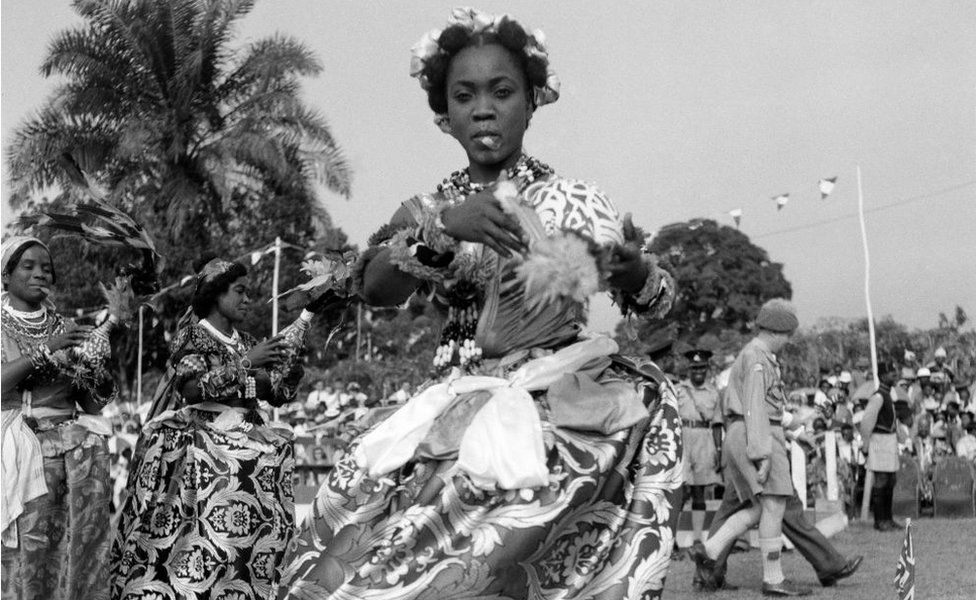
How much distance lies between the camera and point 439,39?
3.74 m

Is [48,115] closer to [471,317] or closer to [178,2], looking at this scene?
[178,2]

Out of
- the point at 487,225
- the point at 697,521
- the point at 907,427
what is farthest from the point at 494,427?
the point at 907,427

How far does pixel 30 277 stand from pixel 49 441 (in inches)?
35.8

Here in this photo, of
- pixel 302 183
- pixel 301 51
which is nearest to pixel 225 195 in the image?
pixel 302 183

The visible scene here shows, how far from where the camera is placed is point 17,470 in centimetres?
653

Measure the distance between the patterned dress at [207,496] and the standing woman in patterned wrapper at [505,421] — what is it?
Answer: 4.04 meters

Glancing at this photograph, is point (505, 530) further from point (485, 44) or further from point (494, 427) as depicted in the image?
point (485, 44)

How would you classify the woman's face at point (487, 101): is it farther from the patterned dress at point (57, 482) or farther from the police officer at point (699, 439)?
the police officer at point (699, 439)

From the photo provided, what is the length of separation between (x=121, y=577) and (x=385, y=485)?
4451 millimetres

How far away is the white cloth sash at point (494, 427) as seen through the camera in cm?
303

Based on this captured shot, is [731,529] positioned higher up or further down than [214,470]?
further down

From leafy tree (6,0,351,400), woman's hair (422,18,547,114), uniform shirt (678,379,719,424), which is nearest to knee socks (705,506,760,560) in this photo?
uniform shirt (678,379,719,424)

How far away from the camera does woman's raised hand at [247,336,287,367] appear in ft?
24.8

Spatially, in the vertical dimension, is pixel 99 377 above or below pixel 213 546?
above
